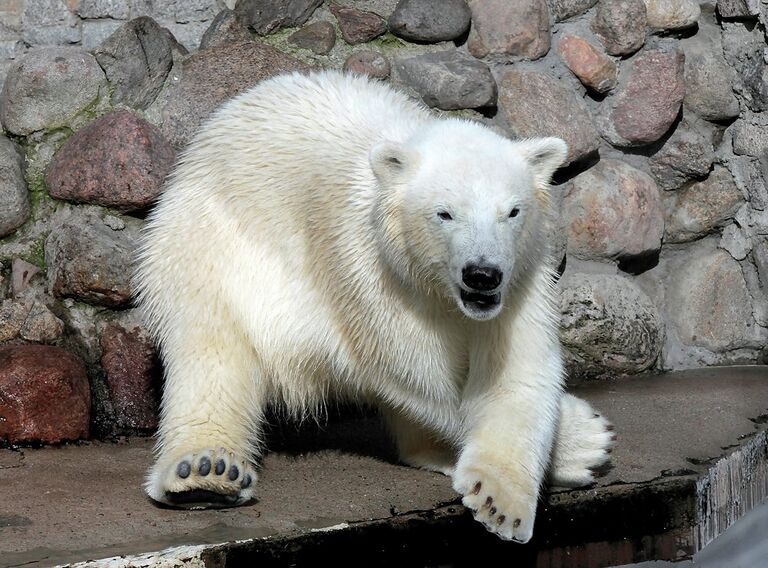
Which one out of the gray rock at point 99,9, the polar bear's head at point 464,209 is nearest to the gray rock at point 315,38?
the gray rock at point 99,9

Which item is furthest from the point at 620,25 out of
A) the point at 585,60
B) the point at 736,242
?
the point at 736,242

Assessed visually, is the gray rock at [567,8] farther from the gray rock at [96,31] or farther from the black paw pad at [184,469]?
the black paw pad at [184,469]

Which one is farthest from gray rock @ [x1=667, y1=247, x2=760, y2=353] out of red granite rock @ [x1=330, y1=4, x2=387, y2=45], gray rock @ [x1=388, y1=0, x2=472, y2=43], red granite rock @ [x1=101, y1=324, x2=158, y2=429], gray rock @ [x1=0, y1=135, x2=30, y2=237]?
gray rock @ [x1=0, y1=135, x2=30, y2=237]

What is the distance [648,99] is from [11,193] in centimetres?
256

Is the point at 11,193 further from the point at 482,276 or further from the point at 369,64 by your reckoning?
the point at 482,276

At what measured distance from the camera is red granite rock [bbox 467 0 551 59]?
15.5ft

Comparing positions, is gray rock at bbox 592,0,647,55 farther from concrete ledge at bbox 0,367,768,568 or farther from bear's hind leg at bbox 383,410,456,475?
bear's hind leg at bbox 383,410,456,475

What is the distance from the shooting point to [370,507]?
123 inches

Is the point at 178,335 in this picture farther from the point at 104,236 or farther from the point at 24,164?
the point at 24,164

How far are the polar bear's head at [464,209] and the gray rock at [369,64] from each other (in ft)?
4.42

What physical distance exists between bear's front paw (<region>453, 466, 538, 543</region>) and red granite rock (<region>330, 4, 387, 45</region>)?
87.8 inches

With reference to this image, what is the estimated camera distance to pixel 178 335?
11.4 ft

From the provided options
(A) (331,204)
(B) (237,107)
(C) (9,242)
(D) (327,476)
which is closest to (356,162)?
(A) (331,204)

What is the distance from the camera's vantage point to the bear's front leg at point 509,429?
287 cm
